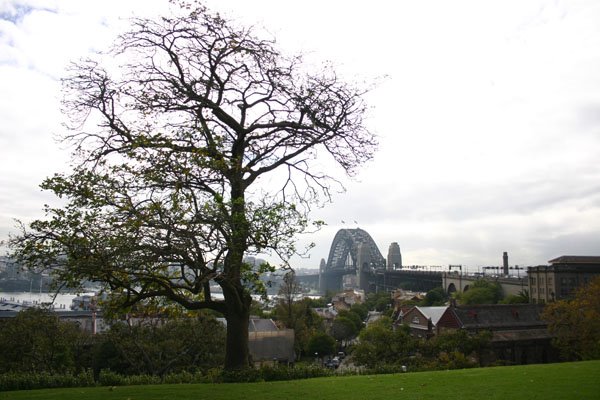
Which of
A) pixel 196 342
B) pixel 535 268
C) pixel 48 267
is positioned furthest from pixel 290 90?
pixel 535 268

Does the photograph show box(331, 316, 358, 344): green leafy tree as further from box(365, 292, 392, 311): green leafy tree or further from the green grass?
the green grass

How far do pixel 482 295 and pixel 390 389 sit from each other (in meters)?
60.3

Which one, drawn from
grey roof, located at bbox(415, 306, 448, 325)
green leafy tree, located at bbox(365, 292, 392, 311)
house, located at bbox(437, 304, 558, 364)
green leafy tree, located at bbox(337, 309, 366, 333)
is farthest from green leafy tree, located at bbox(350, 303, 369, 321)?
house, located at bbox(437, 304, 558, 364)

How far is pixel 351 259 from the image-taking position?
17725 centimetres

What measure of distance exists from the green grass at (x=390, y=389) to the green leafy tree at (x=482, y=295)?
55.4m

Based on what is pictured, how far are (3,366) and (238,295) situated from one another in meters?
16.9

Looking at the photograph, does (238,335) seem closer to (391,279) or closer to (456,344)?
(456,344)

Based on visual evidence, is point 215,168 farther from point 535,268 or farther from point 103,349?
point 535,268

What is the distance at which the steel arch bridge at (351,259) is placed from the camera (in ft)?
507

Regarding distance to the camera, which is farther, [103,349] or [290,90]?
[103,349]

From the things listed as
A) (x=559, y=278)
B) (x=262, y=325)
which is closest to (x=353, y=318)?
(x=262, y=325)

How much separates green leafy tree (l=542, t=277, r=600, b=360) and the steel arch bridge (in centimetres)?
12003

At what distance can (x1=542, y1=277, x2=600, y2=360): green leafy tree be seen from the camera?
2755 cm

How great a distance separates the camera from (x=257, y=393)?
10.3 metres
